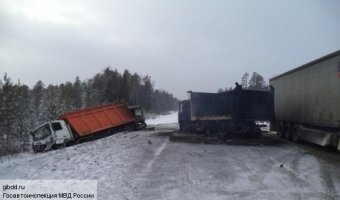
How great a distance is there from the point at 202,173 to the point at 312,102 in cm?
930

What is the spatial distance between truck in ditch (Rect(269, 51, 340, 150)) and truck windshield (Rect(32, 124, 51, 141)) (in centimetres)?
1471

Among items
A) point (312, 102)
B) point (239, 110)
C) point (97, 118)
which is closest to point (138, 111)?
point (97, 118)

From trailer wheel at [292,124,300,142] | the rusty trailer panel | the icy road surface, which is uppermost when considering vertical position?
the rusty trailer panel

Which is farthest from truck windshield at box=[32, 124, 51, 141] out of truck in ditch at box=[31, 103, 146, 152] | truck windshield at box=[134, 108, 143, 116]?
truck windshield at box=[134, 108, 143, 116]

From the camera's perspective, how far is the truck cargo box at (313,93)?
51.3 feet

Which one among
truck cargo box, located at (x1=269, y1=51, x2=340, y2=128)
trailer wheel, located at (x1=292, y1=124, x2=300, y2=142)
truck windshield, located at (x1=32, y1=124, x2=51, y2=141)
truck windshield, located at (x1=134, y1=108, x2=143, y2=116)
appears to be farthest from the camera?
truck windshield, located at (x1=134, y1=108, x2=143, y2=116)

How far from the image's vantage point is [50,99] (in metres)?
64.1

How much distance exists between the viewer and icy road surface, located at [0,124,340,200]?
891 cm

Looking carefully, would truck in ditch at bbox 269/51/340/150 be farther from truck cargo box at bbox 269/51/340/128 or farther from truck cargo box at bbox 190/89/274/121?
truck cargo box at bbox 190/89/274/121

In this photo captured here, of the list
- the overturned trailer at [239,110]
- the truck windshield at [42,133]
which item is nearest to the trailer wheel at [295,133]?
the overturned trailer at [239,110]

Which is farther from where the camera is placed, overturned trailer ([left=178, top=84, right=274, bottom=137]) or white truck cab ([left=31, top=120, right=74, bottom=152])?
white truck cab ([left=31, top=120, right=74, bottom=152])

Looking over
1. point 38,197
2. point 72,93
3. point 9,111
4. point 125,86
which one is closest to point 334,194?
point 38,197

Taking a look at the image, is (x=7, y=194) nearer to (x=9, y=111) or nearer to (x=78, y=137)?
(x=78, y=137)

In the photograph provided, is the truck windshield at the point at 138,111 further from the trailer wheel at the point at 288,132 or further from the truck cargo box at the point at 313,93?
the trailer wheel at the point at 288,132
